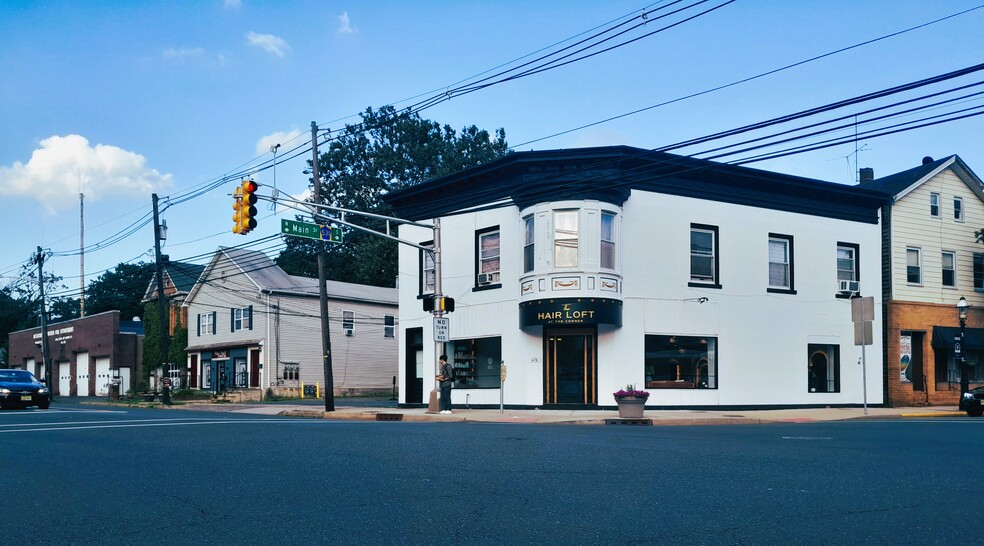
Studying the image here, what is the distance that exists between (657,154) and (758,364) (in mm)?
8317

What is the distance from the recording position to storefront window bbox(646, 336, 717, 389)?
2872cm

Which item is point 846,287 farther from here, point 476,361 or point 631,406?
point 476,361

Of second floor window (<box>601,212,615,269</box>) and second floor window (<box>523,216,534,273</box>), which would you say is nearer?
second floor window (<box>601,212,615,269</box>)

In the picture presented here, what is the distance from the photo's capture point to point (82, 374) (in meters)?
65.9

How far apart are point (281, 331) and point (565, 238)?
86.0 feet

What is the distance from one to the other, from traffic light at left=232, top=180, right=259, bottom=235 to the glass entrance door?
1060 cm

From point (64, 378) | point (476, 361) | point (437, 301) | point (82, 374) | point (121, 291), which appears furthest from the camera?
point (121, 291)

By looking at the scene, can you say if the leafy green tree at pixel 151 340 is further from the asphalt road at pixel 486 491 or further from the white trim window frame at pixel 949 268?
the asphalt road at pixel 486 491

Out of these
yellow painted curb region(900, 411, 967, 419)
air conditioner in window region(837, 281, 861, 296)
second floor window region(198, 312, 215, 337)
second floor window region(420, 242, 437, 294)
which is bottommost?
yellow painted curb region(900, 411, 967, 419)

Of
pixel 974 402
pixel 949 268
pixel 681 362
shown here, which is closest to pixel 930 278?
→ pixel 949 268

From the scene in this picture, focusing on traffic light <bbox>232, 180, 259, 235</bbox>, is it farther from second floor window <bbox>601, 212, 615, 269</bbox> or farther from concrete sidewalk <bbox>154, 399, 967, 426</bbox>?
second floor window <bbox>601, 212, 615, 269</bbox>

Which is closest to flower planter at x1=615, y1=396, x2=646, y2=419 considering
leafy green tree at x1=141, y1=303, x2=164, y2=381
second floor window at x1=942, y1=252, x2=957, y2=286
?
second floor window at x1=942, y1=252, x2=957, y2=286

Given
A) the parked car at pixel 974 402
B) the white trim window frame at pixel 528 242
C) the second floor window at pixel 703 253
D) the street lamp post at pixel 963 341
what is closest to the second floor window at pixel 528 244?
the white trim window frame at pixel 528 242

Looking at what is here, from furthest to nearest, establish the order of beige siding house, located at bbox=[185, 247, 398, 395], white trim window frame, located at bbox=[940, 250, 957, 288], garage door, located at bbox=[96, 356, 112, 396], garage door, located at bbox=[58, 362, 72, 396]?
garage door, located at bbox=[58, 362, 72, 396]
garage door, located at bbox=[96, 356, 112, 396]
beige siding house, located at bbox=[185, 247, 398, 395]
white trim window frame, located at bbox=[940, 250, 957, 288]
